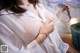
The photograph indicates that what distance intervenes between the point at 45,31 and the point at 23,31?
0.37 feet

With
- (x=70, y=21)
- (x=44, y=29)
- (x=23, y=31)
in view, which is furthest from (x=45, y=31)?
(x=70, y=21)

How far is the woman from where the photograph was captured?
0.58m

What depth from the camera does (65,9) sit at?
81cm

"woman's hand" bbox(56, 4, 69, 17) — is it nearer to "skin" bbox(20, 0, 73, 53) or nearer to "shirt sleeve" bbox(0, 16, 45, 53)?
"skin" bbox(20, 0, 73, 53)

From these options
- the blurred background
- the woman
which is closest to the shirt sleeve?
Result: the woman

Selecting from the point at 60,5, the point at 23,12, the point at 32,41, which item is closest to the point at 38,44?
the point at 32,41

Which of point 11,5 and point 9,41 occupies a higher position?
point 11,5

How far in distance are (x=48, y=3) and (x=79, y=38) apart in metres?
0.28

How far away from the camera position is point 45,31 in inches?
26.7

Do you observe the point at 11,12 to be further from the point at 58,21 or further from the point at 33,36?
the point at 58,21

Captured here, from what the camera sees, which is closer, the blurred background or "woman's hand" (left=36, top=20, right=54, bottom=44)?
"woman's hand" (left=36, top=20, right=54, bottom=44)

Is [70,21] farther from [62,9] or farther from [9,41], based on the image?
[9,41]

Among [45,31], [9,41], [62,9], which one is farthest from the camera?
[62,9]

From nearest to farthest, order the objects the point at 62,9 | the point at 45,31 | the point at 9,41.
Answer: the point at 9,41
the point at 45,31
the point at 62,9
